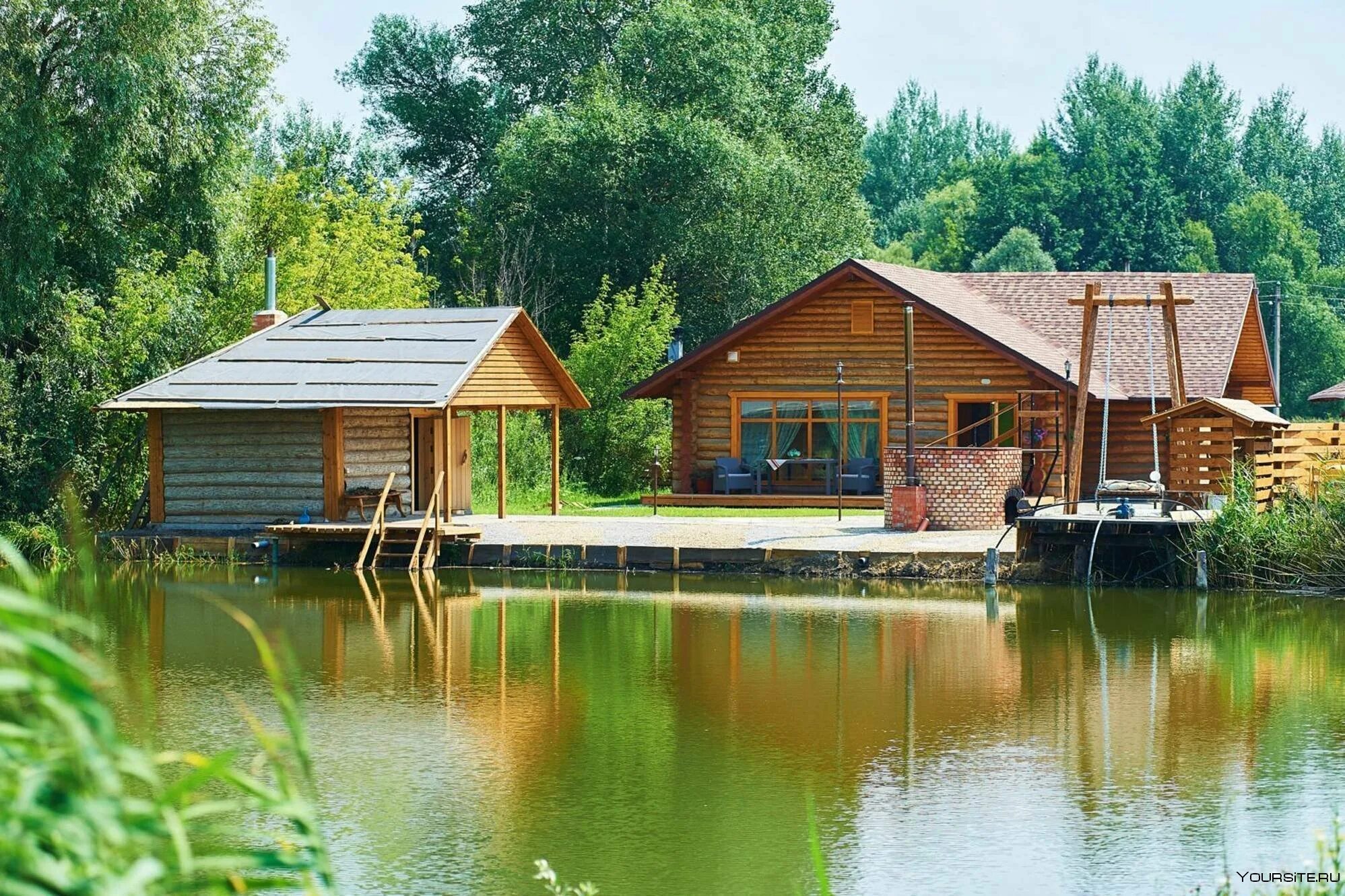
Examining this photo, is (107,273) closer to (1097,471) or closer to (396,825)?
(1097,471)

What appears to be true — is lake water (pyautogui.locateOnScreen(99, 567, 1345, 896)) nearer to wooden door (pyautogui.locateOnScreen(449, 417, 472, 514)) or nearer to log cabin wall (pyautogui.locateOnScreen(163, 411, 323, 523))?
log cabin wall (pyautogui.locateOnScreen(163, 411, 323, 523))

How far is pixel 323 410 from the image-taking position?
26047mm

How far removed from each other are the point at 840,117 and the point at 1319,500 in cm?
3458

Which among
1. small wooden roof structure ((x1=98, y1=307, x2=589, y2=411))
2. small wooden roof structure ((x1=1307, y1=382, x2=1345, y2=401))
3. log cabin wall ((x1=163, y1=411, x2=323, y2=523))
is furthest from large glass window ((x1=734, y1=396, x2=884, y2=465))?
small wooden roof structure ((x1=1307, y1=382, x2=1345, y2=401))

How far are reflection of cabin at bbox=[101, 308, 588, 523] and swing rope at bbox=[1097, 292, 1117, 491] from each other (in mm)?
9350

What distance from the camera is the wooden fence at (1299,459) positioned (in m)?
22.8

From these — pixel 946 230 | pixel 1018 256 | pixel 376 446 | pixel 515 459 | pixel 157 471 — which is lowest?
pixel 157 471

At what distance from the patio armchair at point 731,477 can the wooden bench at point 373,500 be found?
7173 mm

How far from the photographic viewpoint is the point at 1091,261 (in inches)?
2810

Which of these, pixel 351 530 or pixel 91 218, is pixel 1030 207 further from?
pixel 351 530

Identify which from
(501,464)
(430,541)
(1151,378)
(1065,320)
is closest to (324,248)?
(501,464)

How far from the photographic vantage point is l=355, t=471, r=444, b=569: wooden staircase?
24.7m

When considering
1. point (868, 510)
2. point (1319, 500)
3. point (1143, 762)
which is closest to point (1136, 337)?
point (868, 510)

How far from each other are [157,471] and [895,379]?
13.3 meters
